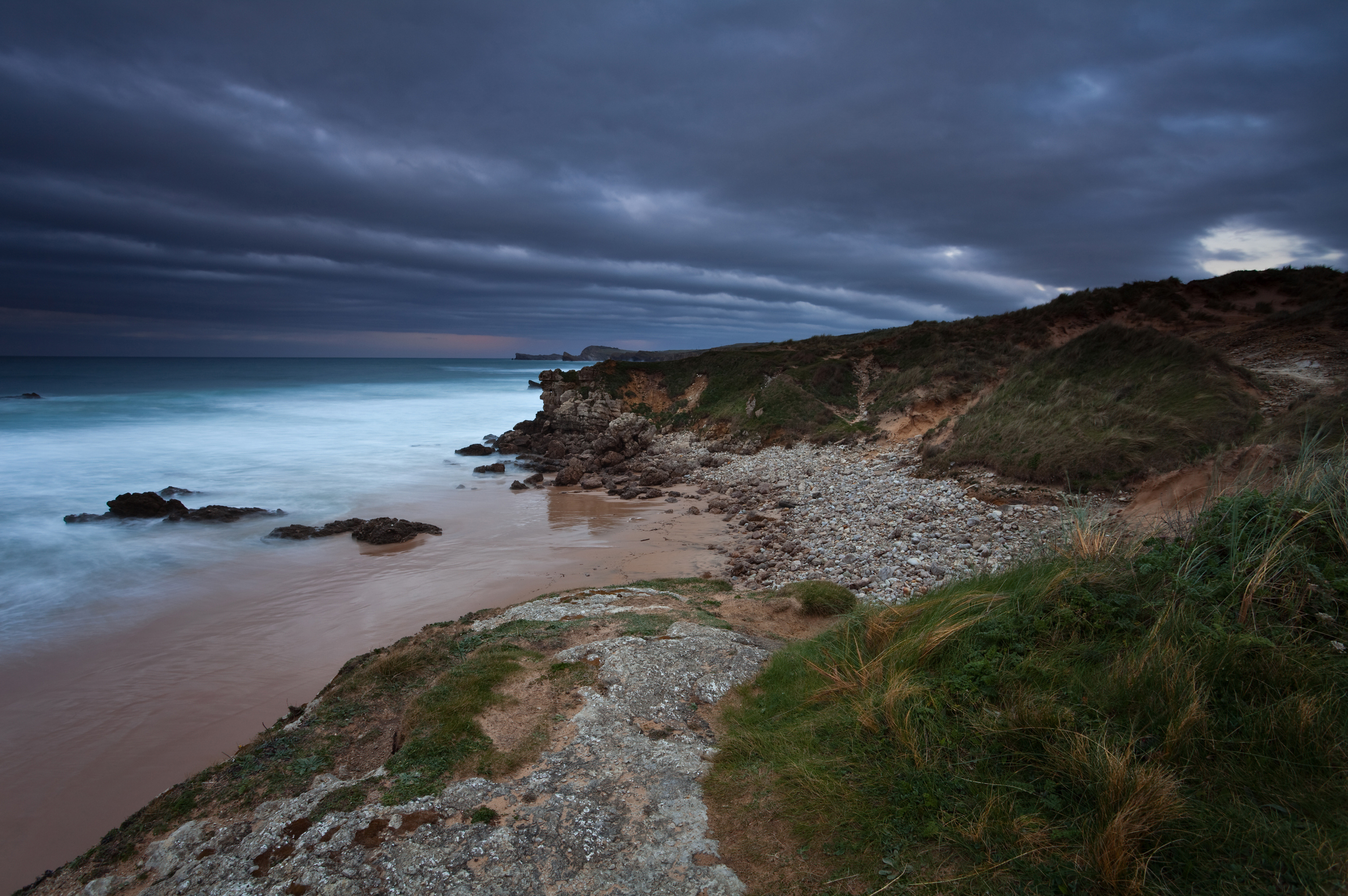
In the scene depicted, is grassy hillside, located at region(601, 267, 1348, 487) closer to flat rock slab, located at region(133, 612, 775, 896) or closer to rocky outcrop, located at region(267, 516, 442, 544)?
flat rock slab, located at region(133, 612, 775, 896)

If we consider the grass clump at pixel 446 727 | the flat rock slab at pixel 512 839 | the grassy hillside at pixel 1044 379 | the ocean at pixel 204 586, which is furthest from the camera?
the grassy hillside at pixel 1044 379

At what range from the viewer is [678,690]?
5.85 metres

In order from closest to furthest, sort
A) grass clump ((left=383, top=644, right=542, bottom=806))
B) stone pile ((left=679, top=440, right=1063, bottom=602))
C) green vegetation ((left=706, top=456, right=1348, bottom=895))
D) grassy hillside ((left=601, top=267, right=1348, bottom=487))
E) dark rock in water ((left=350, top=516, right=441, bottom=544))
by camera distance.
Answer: green vegetation ((left=706, top=456, right=1348, bottom=895)), grass clump ((left=383, top=644, right=542, bottom=806)), stone pile ((left=679, top=440, right=1063, bottom=602)), grassy hillside ((left=601, top=267, right=1348, bottom=487)), dark rock in water ((left=350, top=516, right=441, bottom=544))

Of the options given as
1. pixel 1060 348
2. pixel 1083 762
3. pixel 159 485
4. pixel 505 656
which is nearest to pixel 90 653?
pixel 505 656

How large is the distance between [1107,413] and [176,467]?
37.9 metres

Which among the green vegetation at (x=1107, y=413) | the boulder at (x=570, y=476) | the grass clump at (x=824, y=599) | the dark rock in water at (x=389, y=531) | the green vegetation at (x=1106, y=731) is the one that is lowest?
the dark rock in water at (x=389, y=531)

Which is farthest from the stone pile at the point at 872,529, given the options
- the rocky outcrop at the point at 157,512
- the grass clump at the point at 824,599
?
the rocky outcrop at the point at 157,512

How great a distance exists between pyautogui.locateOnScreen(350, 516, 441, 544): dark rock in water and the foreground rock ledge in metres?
12.5

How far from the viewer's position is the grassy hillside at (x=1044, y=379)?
12.4 metres

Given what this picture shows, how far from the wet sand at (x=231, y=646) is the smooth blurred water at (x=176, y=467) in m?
1.63

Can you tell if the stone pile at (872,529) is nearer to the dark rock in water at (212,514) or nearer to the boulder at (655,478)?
the boulder at (655,478)

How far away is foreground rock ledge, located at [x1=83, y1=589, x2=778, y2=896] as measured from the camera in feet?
11.6

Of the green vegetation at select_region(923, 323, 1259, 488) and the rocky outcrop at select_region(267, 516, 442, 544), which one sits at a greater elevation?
the green vegetation at select_region(923, 323, 1259, 488)

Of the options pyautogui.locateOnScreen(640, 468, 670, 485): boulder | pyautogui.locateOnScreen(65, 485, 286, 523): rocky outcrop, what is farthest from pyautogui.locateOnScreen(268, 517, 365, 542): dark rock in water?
pyautogui.locateOnScreen(640, 468, 670, 485): boulder
